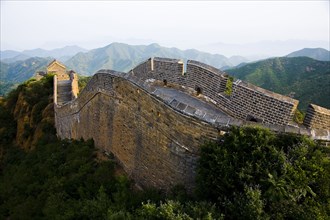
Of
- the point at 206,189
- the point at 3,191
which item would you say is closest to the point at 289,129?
the point at 206,189

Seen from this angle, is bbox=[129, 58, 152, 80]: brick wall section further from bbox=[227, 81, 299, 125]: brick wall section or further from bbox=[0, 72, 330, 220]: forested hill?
bbox=[227, 81, 299, 125]: brick wall section

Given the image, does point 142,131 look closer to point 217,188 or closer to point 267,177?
point 217,188

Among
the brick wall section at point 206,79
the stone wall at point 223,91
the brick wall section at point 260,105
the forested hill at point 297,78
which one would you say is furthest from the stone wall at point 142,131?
the forested hill at point 297,78

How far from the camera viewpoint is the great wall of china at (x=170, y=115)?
6160 mm

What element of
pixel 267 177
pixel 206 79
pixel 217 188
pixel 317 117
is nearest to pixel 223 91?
pixel 206 79

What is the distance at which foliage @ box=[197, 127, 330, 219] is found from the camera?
15.3 feet

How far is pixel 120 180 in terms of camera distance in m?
7.78

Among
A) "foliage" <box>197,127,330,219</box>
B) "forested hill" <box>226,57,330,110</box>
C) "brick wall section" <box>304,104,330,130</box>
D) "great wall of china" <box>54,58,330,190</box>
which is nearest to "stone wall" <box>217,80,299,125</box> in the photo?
"great wall of china" <box>54,58,330,190</box>

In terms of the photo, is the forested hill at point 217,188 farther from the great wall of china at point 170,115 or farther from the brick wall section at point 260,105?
the brick wall section at point 260,105

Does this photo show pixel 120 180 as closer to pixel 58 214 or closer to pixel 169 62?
pixel 58 214

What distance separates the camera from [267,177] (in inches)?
191

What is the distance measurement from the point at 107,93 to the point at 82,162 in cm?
235

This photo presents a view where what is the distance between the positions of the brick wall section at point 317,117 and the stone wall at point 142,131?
1.96 meters

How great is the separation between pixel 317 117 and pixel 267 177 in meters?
2.05
